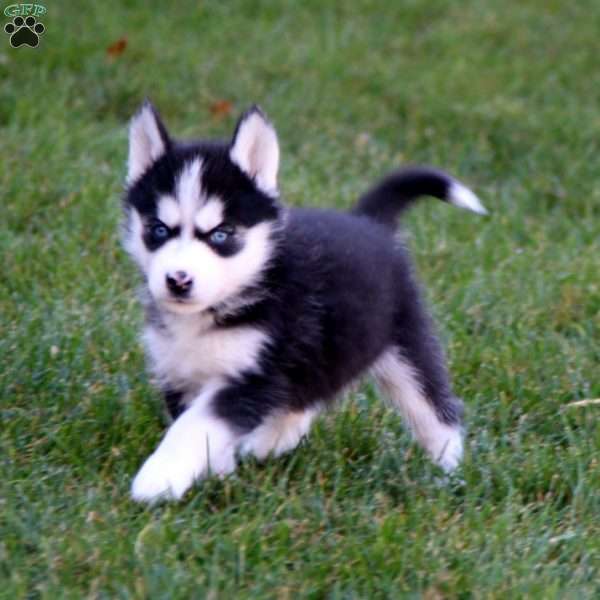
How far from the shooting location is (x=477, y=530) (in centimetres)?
377

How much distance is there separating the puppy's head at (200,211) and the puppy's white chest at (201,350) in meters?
0.10

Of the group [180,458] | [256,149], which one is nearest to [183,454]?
[180,458]

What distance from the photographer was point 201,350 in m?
3.91

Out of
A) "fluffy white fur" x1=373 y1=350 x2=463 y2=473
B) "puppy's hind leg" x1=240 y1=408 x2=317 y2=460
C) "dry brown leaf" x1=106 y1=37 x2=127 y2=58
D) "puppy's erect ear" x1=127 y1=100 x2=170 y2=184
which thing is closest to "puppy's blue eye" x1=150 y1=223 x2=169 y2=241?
"puppy's erect ear" x1=127 y1=100 x2=170 y2=184

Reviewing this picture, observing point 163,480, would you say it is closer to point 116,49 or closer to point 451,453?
point 451,453

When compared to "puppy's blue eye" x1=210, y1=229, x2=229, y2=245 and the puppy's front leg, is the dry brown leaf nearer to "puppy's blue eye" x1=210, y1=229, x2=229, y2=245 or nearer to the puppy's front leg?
"puppy's blue eye" x1=210, y1=229, x2=229, y2=245

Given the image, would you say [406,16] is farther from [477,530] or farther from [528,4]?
[477,530]

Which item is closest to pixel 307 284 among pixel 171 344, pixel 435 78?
pixel 171 344

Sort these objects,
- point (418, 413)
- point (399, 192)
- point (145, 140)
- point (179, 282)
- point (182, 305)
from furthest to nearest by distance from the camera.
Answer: point (399, 192) → point (418, 413) → point (145, 140) → point (182, 305) → point (179, 282)

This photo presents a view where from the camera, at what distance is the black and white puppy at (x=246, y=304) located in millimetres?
3750

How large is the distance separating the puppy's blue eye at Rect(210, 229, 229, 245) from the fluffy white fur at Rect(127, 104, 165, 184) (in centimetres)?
37

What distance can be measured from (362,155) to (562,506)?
4.09 m

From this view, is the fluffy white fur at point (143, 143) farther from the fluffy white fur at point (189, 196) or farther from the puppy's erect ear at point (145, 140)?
the fluffy white fur at point (189, 196)

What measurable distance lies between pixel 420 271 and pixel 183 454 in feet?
8.70
